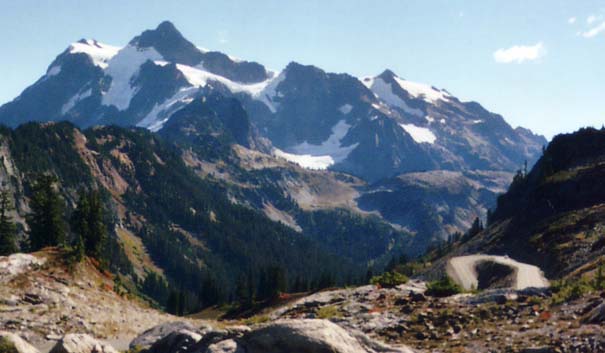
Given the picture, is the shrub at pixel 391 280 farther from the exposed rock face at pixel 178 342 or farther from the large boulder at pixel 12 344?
the large boulder at pixel 12 344

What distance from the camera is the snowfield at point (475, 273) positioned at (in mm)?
71750

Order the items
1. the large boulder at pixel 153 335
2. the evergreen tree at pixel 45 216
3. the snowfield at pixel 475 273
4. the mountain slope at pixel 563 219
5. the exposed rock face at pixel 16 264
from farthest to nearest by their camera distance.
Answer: the evergreen tree at pixel 45 216
the mountain slope at pixel 563 219
the snowfield at pixel 475 273
the exposed rock face at pixel 16 264
the large boulder at pixel 153 335

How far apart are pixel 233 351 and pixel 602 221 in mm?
90855

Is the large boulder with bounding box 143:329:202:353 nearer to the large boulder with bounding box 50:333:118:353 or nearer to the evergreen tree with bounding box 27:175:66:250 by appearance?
the large boulder with bounding box 50:333:118:353

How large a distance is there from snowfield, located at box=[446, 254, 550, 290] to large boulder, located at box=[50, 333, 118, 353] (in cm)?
4607

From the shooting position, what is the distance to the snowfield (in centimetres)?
7175

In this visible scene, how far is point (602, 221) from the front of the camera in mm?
93000

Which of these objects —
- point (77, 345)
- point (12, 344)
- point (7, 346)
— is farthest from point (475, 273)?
point (7, 346)

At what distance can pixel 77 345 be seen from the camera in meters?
23.2

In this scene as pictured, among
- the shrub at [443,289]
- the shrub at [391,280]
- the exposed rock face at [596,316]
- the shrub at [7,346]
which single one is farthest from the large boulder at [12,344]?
the shrub at [391,280]

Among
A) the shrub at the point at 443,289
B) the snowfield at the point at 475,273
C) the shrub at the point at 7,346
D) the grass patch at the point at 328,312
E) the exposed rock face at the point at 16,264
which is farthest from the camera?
the snowfield at the point at 475,273

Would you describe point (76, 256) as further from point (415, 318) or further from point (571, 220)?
point (571, 220)

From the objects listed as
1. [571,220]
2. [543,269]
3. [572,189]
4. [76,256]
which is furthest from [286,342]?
[572,189]

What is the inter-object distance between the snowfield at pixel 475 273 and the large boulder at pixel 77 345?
4607 centimetres
